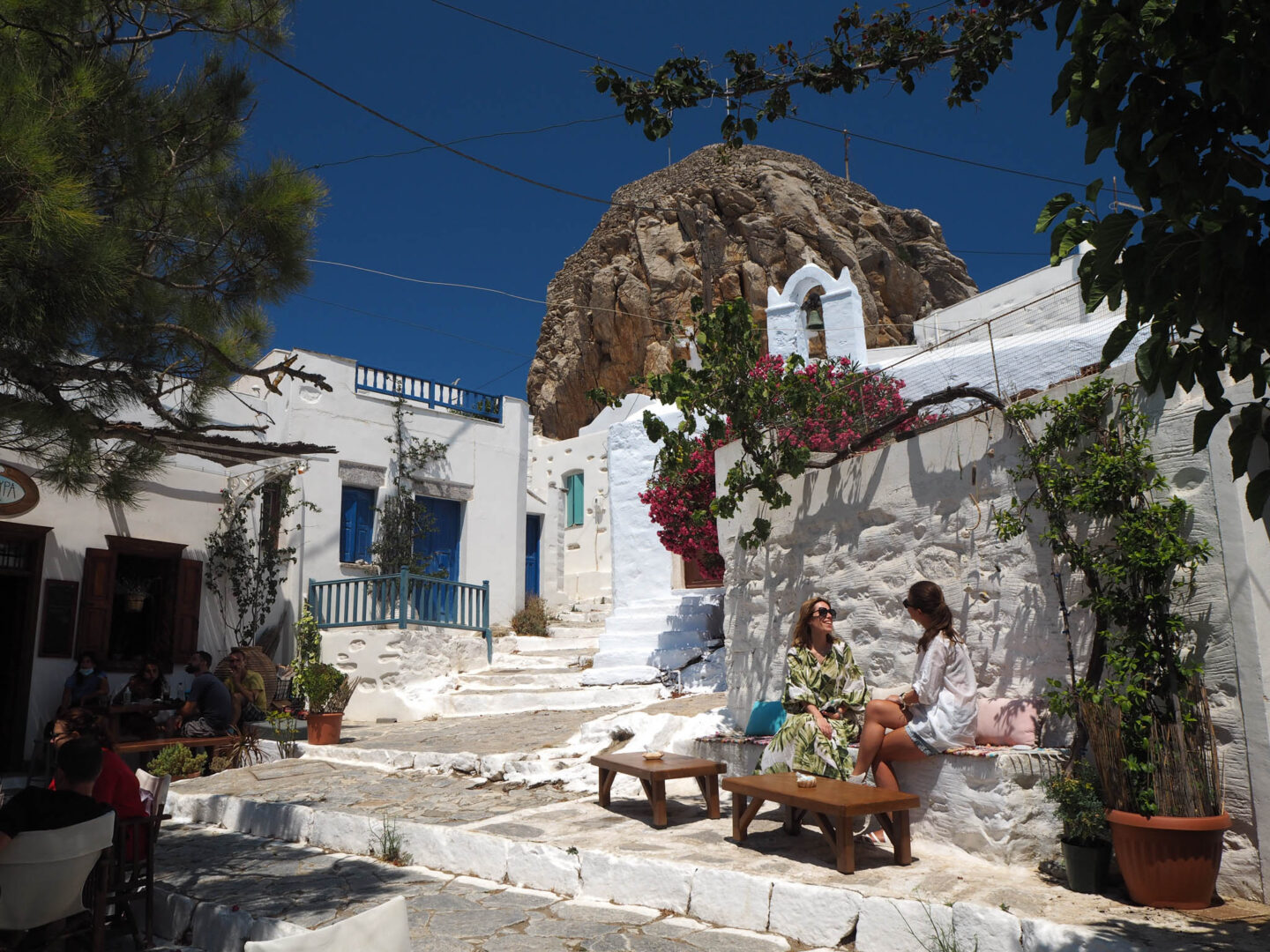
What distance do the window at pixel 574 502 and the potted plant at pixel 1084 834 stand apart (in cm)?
1762

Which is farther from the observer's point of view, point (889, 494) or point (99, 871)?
point (889, 494)

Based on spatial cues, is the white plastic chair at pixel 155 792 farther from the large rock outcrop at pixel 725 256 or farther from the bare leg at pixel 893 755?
the large rock outcrop at pixel 725 256

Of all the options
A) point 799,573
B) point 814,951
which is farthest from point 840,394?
point 814,951

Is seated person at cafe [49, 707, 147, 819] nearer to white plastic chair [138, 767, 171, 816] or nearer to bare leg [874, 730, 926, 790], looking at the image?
white plastic chair [138, 767, 171, 816]

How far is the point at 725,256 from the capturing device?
1062 inches

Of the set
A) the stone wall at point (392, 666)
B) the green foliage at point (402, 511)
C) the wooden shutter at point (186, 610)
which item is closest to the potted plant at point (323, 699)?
the stone wall at point (392, 666)

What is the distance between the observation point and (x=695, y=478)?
1282 cm

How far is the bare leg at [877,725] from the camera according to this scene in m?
5.27

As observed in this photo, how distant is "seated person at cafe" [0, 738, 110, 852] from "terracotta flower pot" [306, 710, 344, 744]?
20.6 ft

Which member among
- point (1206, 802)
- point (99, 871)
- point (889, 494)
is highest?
point (889, 494)

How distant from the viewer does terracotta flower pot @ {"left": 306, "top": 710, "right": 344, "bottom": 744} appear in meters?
10.6

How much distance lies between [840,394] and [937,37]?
4.02m

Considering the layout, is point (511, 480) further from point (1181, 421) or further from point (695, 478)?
point (1181, 421)

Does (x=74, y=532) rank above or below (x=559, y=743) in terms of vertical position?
above
